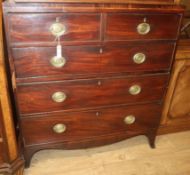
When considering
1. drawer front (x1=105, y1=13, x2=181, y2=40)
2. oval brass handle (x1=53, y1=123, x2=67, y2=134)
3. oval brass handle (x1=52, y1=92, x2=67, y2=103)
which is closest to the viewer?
drawer front (x1=105, y1=13, x2=181, y2=40)

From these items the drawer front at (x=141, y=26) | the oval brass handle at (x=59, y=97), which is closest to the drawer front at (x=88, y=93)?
the oval brass handle at (x=59, y=97)

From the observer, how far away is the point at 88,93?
1.24 metres

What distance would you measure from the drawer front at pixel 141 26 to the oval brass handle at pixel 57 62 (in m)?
0.25

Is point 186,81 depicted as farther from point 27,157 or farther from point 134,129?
point 27,157

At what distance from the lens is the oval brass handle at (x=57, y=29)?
100 cm

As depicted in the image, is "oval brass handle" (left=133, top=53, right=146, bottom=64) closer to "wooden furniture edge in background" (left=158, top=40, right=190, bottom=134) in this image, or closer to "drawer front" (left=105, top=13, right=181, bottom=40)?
"drawer front" (left=105, top=13, right=181, bottom=40)

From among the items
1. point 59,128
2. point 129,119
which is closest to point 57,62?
point 59,128

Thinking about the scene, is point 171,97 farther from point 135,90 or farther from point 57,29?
point 57,29

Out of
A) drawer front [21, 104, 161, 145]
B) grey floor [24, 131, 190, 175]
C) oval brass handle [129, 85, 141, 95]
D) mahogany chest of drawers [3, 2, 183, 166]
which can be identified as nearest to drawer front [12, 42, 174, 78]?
mahogany chest of drawers [3, 2, 183, 166]

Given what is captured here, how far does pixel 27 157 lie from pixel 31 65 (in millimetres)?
622

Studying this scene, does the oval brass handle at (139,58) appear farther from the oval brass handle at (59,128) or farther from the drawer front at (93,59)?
the oval brass handle at (59,128)

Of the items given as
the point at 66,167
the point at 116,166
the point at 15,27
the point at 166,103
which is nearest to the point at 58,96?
the point at 15,27

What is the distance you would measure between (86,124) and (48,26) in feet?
2.06

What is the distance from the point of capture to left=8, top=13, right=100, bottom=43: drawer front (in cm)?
97
